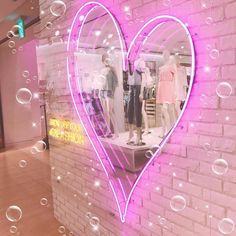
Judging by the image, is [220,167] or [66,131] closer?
[220,167]

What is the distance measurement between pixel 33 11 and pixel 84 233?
2.78 metres

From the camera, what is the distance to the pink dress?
1.38 metres

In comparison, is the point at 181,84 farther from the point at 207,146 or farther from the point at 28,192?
the point at 28,192

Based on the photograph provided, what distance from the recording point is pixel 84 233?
2.24m

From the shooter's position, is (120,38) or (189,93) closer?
(189,93)

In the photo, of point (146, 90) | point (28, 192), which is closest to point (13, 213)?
point (28, 192)

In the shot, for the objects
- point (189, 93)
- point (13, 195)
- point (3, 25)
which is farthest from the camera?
point (3, 25)

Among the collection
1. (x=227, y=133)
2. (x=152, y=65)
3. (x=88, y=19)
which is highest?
(x=88, y=19)

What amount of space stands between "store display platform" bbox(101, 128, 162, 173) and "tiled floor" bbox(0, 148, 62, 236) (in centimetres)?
104

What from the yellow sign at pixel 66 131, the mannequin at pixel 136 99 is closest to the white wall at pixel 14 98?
the yellow sign at pixel 66 131

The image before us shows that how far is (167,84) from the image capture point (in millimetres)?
1405

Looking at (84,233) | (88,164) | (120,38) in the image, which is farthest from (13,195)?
(120,38)

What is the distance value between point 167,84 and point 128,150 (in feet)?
1.50

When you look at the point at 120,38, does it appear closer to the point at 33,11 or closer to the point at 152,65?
the point at 152,65
